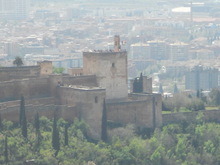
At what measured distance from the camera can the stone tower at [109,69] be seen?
46.5 m

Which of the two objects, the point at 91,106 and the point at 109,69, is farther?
the point at 109,69

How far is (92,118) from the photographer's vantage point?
145 ft

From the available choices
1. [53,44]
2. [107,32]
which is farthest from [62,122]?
[107,32]

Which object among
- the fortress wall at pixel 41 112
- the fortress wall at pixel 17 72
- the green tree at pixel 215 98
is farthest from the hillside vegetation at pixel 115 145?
the green tree at pixel 215 98

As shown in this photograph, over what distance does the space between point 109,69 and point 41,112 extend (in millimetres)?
4013

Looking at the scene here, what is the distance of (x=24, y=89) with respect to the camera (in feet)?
147

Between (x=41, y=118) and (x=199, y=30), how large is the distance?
445 feet

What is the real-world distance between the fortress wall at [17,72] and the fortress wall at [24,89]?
1.13m

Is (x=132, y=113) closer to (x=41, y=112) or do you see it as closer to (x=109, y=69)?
(x=109, y=69)

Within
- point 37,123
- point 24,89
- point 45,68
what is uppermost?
point 45,68

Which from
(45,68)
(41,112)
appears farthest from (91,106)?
(45,68)

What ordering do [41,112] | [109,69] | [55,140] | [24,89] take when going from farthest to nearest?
[109,69], [24,89], [41,112], [55,140]

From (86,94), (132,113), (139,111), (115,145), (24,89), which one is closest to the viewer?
(115,145)

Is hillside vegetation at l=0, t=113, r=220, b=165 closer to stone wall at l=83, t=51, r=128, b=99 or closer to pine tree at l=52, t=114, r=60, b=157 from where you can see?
pine tree at l=52, t=114, r=60, b=157
